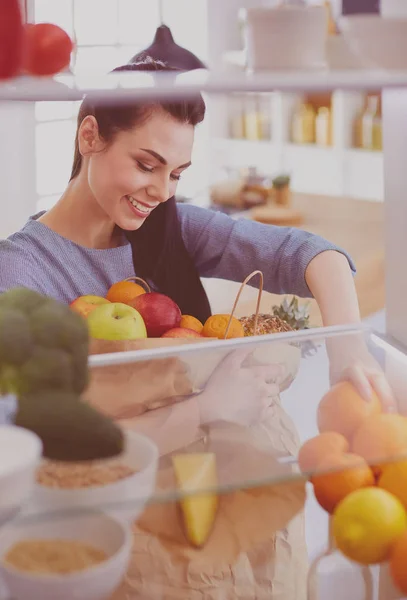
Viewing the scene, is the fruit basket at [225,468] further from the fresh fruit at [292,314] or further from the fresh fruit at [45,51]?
the fresh fruit at [292,314]

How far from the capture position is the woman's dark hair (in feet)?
5.08

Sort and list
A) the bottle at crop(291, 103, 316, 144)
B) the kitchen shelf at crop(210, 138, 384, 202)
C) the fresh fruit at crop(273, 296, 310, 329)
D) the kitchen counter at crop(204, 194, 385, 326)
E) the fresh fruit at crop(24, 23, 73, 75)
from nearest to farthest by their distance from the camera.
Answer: the fresh fruit at crop(24, 23, 73, 75)
the fresh fruit at crop(273, 296, 310, 329)
the kitchen counter at crop(204, 194, 385, 326)
the kitchen shelf at crop(210, 138, 384, 202)
the bottle at crop(291, 103, 316, 144)

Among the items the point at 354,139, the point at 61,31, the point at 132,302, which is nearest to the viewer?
the point at 61,31

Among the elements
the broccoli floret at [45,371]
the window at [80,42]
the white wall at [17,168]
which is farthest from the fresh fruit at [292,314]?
the window at [80,42]

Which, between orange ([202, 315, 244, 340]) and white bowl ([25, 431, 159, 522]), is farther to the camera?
orange ([202, 315, 244, 340])

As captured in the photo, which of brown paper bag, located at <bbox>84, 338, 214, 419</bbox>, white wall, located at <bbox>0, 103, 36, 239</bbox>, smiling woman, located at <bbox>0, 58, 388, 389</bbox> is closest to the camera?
brown paper bag, located at <bbox>84, 338, 214, 419</bbox>

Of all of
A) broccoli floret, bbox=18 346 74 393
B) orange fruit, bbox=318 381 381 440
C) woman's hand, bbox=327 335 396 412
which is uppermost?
broccoli floret, bbox=18 346 74 393

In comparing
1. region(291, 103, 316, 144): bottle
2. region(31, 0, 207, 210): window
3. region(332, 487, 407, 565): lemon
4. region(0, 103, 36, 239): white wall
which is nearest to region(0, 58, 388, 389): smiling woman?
region(332, 487, 407, 565): lemon

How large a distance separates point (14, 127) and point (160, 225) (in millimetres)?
2751

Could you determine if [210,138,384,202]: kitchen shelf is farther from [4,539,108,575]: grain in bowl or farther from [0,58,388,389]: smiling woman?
[4,539,108,575]: grain in bowl

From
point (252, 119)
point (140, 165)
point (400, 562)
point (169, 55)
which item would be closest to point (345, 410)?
point (400, 562)

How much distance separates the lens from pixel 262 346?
1012 mm

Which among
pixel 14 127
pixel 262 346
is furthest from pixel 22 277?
pixel 14 127

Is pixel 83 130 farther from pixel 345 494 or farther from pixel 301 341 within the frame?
pixel 345 494
